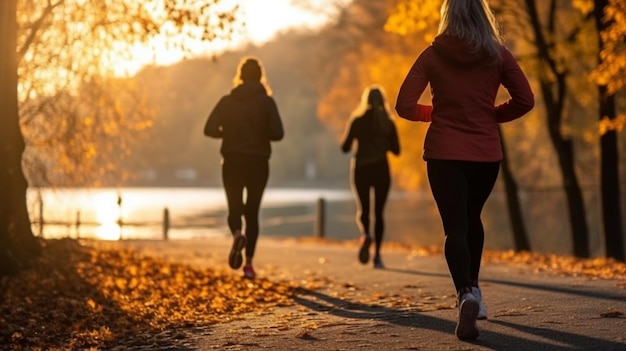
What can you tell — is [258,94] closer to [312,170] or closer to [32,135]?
[32,135]

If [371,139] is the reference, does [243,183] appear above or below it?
below

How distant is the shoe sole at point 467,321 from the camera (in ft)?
19.9

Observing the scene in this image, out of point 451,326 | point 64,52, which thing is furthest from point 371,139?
point 451,326

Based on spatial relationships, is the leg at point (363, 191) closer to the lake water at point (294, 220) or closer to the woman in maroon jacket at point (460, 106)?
the lake water at point (294, 220)

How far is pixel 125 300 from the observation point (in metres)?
10.3

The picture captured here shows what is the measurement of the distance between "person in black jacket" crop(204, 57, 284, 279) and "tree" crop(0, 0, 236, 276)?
80.0 inches

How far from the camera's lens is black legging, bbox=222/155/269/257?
1097 centimetres

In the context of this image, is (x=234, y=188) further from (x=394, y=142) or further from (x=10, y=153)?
(x=10, y=153)

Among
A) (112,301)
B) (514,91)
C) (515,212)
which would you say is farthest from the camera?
(515,212)

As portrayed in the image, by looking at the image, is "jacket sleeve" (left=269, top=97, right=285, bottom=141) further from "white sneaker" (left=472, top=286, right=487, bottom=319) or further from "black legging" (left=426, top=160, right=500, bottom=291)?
"black legging" (left=426, top=160, right=500, bottom=291)

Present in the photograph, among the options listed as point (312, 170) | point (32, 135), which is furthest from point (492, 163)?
point (312, 170)

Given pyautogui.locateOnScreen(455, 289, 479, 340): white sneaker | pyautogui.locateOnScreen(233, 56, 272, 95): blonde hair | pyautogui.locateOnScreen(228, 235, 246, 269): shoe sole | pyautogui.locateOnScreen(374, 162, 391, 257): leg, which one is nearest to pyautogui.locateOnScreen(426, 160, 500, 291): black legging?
pyautogui.locateOnScreen(455, 289, 479, 340): white sneaker

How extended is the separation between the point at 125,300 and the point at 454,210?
485 centimetres

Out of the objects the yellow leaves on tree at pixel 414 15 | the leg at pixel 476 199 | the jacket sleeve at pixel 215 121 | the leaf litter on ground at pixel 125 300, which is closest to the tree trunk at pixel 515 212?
the yellow leaves on tree at pixel 414 15
